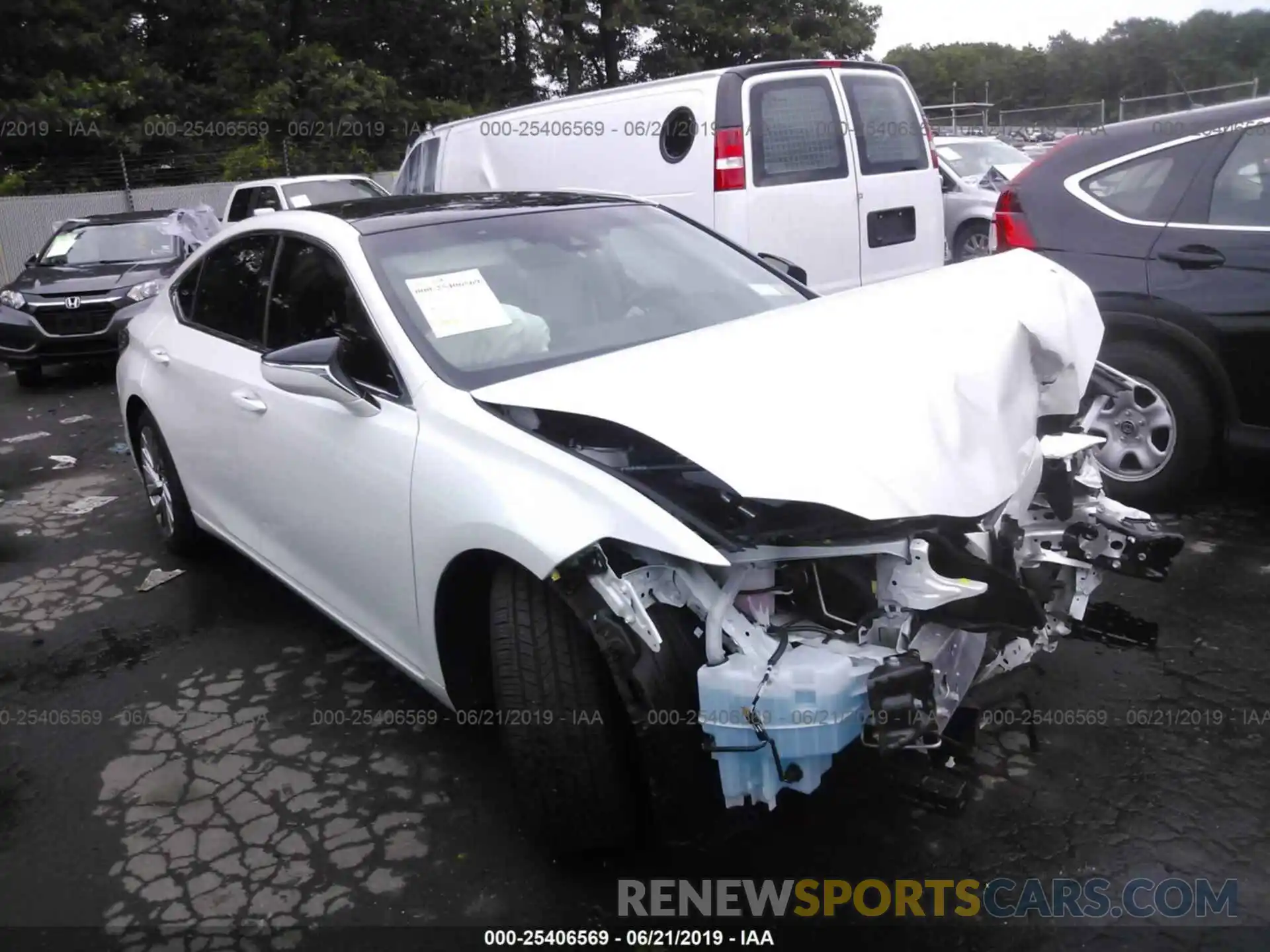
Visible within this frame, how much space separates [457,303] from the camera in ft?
10.6

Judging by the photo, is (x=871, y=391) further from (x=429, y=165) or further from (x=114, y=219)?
(x=114, y=219)

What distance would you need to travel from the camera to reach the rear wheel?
4.56 m

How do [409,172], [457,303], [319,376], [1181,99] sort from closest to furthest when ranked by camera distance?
[319,376]
[457,303]
[409,172]
[1181,99]

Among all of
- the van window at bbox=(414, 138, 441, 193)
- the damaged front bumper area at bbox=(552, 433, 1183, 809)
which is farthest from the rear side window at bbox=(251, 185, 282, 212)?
the damaged front bumper area at bbox=(552, 433, 1183, 809)

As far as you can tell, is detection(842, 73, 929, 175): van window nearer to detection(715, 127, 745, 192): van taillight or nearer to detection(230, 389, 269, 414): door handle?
detection(715, 127, 745, 192): van taillight

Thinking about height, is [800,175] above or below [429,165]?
below

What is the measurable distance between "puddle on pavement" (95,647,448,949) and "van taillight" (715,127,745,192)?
4371 mm

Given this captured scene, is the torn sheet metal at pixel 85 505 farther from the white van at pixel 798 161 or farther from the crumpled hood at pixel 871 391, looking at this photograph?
the crumpled hood at pixel 871 391

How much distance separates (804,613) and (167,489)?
357 centimetres

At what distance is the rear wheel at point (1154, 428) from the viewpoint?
4.56 metres

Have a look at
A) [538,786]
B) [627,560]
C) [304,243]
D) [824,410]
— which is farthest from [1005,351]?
[304,243]

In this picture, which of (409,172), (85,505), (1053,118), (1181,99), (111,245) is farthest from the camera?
(1053,118)

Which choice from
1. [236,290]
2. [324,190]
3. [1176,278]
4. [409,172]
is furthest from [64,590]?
[324,190]

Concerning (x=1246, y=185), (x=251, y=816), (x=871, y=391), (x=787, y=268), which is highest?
(x=1246, y=185)
